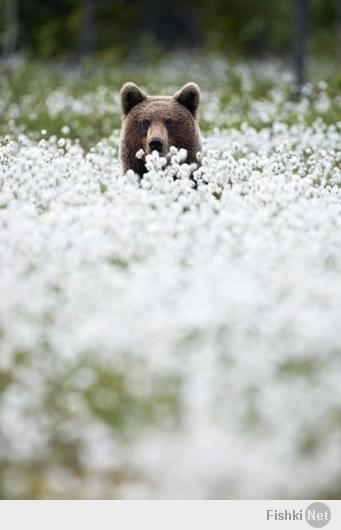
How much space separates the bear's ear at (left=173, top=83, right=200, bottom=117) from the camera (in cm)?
951

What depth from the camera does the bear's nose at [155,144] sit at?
8.80 metres

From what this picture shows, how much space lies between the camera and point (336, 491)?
4.09m

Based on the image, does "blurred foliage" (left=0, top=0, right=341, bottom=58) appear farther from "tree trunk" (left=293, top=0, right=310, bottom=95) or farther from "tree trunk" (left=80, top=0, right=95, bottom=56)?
"tree trunk" (left=293, top=0, right=310, bottom=95)

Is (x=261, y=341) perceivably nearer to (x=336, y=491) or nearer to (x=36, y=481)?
(x=336, y=491)

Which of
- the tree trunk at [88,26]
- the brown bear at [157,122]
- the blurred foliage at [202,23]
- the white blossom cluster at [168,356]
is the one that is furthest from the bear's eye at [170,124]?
the blurred foliage at [202,23]

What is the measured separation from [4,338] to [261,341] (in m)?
1.42

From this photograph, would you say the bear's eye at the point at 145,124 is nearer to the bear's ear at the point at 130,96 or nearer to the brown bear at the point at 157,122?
the brown bear at the point at 157,122

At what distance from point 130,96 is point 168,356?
5461 mm

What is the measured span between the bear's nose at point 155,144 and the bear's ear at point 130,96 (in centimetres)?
95

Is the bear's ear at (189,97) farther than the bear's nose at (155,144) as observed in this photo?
Yes

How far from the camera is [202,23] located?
149 ft
